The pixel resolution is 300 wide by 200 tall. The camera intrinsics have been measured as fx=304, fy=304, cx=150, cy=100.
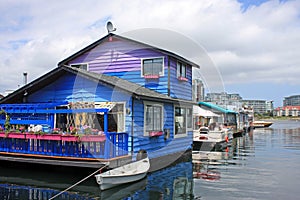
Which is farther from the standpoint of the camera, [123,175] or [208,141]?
[208,141]

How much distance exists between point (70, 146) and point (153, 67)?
22.2 ft

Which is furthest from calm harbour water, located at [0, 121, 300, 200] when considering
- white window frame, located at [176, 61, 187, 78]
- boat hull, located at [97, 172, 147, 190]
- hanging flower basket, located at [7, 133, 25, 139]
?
white window frame, located at [176, 61, 187, 78]

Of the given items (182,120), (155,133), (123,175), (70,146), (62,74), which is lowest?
(123,175)

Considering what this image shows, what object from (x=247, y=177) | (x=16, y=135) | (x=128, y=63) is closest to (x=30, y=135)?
(x=16, y=135)

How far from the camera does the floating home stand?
10.9 metres

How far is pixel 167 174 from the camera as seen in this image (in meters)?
13.0

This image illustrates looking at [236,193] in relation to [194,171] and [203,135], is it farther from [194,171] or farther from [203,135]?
[203,135]

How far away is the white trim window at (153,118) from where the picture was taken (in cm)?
1319

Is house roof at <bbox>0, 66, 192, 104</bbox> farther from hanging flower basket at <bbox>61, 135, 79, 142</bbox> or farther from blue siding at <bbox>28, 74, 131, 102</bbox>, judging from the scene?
hanging flower basket at <bbox>61, 135, 79, 142</bbox>

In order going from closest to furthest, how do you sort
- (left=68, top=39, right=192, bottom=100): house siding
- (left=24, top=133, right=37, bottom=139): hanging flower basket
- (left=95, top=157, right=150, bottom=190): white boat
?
(left=95, top=157, right=150, bottom=190): white boat → (left=24, top=133, right=37, bottom=139): hanging flower basket → (left=68, top=39, right=192, bottom=100): house siding

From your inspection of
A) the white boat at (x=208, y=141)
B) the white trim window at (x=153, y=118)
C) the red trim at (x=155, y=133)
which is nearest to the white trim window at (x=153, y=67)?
the white trim window at (x=153, y=118)

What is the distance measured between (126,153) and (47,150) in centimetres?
294

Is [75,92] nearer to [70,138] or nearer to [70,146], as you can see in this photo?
[70,146]

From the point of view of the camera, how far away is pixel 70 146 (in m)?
10.9
